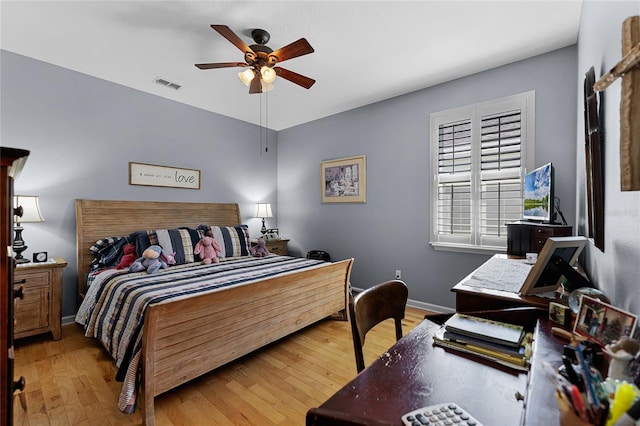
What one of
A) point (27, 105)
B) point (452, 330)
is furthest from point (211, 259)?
point (452, 330)

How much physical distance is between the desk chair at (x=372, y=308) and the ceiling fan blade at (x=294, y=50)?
5.66ft

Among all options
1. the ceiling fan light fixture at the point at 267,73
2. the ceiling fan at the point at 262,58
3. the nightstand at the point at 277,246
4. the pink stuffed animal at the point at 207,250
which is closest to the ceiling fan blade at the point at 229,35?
the ceiling fan at the point at 262,58

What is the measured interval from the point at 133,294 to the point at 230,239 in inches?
61.4

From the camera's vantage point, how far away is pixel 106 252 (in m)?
2.95

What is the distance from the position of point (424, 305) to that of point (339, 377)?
5.48 ft

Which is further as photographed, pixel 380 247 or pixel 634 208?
pixel 380 247

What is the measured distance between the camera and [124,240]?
3.02 m

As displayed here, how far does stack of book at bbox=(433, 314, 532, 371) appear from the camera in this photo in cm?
A: 84

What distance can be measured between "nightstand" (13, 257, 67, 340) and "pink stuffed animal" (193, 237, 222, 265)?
1.16m

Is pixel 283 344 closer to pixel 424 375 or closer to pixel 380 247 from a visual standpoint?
pixel 380 247

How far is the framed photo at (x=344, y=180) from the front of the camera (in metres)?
3.93

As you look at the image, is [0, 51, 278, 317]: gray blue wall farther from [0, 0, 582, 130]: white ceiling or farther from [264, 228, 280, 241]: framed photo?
[264, 228, 280, 241]: framed photo

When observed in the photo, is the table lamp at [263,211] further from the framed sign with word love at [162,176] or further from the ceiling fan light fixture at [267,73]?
the ceiling fan light fixture at [267,73]

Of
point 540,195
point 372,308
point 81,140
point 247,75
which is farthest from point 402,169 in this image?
point 81,140
